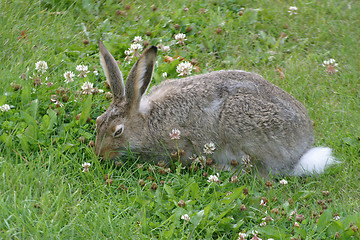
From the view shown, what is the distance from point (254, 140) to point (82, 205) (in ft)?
6.04

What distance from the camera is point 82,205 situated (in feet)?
13.6

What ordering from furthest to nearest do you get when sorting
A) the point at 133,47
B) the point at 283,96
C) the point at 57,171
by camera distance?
the point at 133,47 → the point at 283,96 → the point at 57,171

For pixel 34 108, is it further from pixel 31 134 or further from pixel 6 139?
pixel 6 139

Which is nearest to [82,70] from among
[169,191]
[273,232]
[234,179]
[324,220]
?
[169,191]

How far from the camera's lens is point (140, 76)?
4.93 metres

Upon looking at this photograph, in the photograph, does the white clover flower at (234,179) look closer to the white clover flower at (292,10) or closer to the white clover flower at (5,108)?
the white clover flower at (5,108)

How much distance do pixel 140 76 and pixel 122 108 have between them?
0.36 meters

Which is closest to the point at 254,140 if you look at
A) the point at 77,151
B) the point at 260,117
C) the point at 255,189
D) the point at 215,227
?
the point at 260,117

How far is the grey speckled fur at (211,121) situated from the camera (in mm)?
4965

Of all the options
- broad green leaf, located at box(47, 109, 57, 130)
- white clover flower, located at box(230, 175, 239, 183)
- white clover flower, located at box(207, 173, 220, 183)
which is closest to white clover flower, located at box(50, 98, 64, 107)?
broad green leaf, located at box(47, 109, 57, 130)

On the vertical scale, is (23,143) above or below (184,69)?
above

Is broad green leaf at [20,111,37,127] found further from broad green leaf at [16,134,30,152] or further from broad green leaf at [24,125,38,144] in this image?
broad green leaf at [16,134,30,152]

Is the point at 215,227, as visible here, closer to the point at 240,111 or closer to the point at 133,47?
the point at 240,111

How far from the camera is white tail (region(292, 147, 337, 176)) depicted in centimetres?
508
